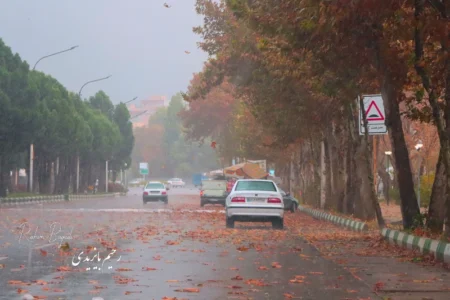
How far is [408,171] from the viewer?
24.2m

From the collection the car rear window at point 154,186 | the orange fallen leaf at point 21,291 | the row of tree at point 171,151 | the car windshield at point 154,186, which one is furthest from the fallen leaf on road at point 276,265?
the row of tree at point 171,151

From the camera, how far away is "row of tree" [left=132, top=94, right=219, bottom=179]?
182 metres

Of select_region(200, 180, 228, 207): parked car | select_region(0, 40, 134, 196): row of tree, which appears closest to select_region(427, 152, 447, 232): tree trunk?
select_region(200, 180, 228, 207): parked car

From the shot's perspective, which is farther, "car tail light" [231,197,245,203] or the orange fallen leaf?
"car tail light" [231,197,245,203]

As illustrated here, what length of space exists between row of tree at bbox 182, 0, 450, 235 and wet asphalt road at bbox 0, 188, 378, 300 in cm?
372

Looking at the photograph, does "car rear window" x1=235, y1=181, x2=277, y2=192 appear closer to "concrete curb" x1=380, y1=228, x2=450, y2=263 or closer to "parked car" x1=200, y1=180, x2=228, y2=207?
"concrete curb" x1=380, y1=228, x2=450, y2=263

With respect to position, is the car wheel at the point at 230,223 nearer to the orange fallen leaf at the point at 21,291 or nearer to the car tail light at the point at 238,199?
the car tail light at the point at 238,199

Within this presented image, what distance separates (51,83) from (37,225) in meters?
51.8

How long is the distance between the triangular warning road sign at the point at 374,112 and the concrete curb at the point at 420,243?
3452 millimetres

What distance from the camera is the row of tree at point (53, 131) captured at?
63438 millimetres

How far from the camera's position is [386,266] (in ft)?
56.9

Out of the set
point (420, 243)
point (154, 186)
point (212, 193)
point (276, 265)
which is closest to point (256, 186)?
point (420, 243)

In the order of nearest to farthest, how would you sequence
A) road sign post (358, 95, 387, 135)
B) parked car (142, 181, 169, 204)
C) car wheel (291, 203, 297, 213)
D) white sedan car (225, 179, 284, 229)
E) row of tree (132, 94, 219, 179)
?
road sign post (358, 95, 387, 135)
white sedan car (225, 179, 284, 229)
car wheel (291, 203, 297, 213)
parked car (142, 181, 169, 204)
row of tree (132, 94, 219, 179)

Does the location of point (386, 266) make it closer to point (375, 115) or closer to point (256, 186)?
point (375, 115)
